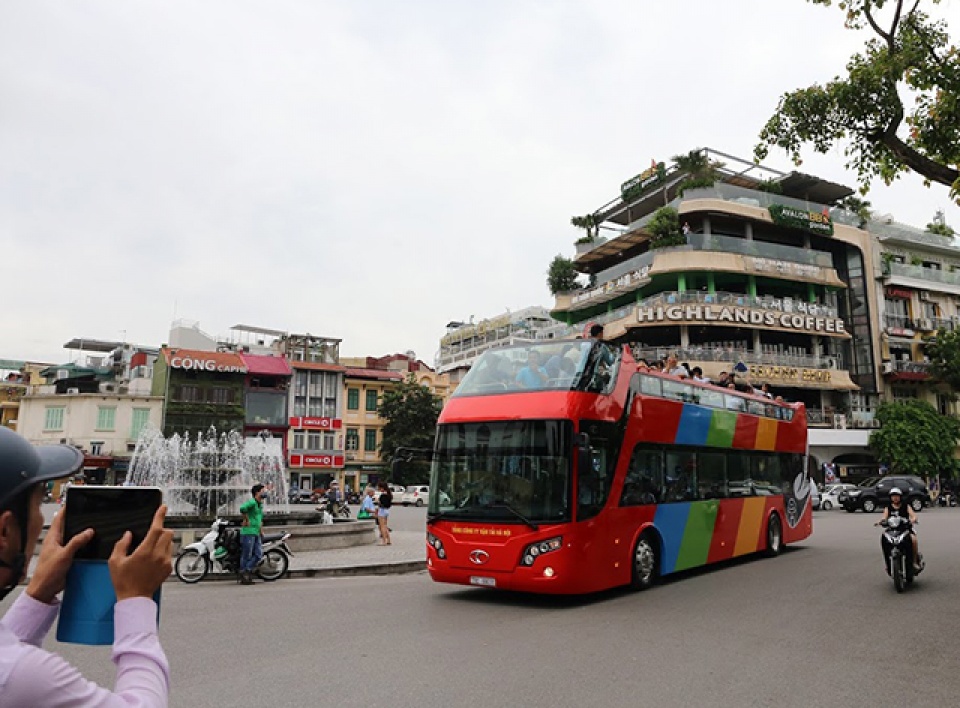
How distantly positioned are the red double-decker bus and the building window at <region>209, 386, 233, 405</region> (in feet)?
154

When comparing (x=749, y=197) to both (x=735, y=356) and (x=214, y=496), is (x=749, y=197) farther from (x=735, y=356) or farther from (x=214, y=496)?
(x=214, y=496)

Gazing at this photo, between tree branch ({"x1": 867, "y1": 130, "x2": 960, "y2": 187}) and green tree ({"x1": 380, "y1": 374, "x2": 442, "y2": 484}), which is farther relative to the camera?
green tree ({"x1": 380, "y1": 374, "x2": 442, "y2": 484})

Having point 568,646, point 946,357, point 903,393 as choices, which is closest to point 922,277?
point 946,357

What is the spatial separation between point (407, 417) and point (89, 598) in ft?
176

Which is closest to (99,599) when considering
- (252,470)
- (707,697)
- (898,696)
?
(707,697)

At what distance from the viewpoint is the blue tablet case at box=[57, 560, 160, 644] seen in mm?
1823

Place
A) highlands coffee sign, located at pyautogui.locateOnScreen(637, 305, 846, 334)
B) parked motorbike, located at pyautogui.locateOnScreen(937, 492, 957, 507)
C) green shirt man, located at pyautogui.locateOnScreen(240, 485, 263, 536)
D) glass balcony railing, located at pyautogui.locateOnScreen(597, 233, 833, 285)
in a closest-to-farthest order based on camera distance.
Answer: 1. green shirt man, located at pyautogui.locateOnScreen(240, 485, 263, 536)
2. highlands coffee sign, located at pyautogui.locateOnScreen(637, 305, 846, 334)
3. parked motorbike, located at pyautogui.locateOnScreen(937, 492, 957, 507)
4. glass balcony railing, located at pyautogui.locateOnScreen(597, 233, 833, 285)

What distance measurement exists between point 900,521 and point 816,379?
111 feet

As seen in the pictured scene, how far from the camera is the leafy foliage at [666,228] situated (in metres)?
41.2

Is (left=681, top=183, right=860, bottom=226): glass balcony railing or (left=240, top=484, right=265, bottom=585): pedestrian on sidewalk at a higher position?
(left=681, top=183, right=860, bottom=226): glass balcony railing

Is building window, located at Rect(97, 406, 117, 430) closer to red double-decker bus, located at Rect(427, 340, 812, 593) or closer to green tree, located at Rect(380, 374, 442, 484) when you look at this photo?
green tree, located at Rect(380, 374, 442, 484)

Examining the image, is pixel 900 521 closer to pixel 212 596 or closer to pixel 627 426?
pixel 627 426

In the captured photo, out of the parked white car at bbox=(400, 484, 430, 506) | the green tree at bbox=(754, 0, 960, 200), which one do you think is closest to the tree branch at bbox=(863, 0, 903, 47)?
the green tree at bbox=(754, 0, 960, 200)

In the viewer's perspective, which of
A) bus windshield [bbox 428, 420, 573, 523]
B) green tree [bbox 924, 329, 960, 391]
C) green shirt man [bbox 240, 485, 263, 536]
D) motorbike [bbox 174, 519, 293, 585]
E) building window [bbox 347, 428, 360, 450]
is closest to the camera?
bus windshield [bbox 428, 420, 573, 523]
